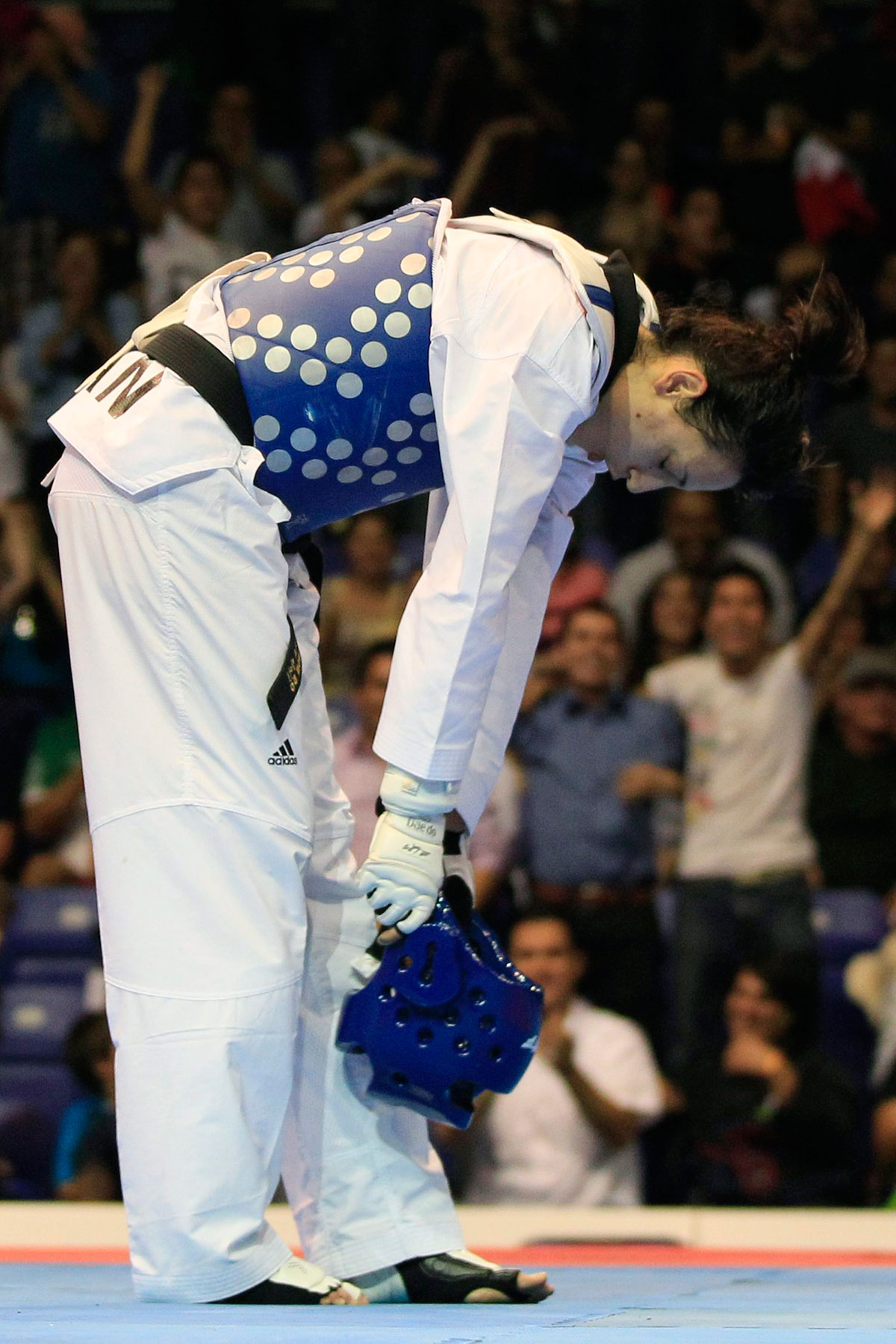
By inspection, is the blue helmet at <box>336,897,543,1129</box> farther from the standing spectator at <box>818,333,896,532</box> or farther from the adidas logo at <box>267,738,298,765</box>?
the standing spectator at <box>818,333,896,532</box>

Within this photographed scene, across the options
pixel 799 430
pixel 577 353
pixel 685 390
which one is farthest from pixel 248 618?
pixel 799 430

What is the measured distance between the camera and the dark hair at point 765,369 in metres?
2.45

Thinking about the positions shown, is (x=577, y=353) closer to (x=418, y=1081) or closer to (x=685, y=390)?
(x=685, y=390)

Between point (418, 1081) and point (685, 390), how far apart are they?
3.61ft

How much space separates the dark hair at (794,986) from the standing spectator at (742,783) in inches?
1.6

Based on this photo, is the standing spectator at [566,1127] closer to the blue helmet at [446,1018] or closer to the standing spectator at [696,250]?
the blue helmet at [446,1018]

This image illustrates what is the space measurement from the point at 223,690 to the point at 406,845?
33 centimetres

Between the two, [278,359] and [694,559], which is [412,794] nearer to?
[278,359]

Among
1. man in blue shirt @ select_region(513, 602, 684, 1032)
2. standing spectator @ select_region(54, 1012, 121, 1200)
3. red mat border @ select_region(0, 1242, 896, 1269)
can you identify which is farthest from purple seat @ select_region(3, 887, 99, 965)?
red mat border @ select_region(0, 1242, 896, 1269)

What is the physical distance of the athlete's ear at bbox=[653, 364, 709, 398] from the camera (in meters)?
2.45

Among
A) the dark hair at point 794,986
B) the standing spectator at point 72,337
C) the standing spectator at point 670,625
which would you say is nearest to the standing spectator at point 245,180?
the standing spectator at point 72,337

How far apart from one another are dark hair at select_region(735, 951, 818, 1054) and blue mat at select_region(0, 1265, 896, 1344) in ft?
6.15

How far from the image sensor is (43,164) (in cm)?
723

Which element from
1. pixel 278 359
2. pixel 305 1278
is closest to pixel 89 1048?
pixel 305 1278
